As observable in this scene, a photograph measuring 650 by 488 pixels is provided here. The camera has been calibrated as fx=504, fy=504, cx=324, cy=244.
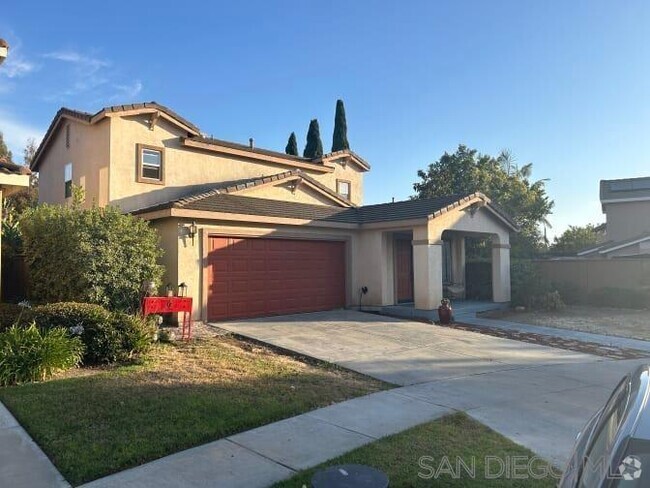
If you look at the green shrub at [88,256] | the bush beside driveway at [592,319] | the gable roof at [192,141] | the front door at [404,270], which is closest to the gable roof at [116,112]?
the gable roof at [192,141]

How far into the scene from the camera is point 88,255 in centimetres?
1086

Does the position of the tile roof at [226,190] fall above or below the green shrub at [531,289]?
above

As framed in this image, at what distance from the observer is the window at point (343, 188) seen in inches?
914

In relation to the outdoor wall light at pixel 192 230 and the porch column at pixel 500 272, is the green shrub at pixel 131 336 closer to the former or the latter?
the outdoor wall light at pixel 192 230

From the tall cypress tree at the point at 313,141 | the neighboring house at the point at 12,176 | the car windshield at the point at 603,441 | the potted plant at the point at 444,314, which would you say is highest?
the tall cypress tree at the point at 313,141

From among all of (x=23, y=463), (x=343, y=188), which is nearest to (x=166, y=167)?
(x=343, y=188)

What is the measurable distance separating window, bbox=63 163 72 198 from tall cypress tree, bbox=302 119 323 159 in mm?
13656

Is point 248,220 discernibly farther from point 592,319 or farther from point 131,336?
point 592,319

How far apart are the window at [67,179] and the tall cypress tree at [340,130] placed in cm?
1559

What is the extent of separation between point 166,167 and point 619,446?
15768 mm

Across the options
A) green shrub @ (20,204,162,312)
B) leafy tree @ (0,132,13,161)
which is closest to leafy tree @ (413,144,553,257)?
green shrub @ (20,204,162,312)

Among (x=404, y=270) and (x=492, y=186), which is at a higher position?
(x=492, y=186)

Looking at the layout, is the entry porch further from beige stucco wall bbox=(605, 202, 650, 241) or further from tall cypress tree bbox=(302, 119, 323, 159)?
beige stucco wall bbox=(605, 202, 650, 241)

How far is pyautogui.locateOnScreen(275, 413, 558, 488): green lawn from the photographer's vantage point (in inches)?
169
